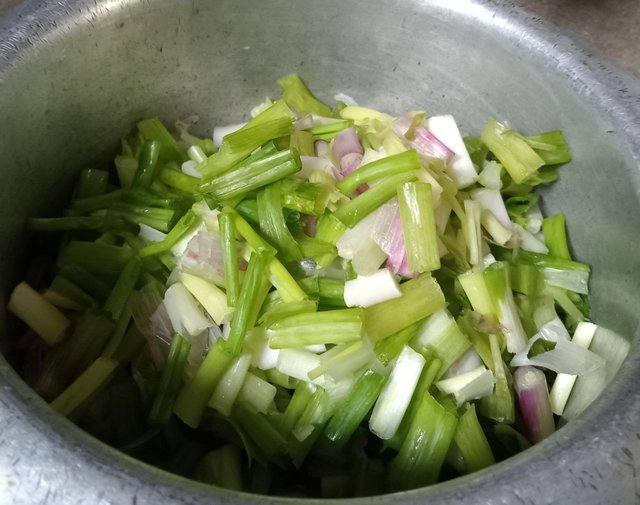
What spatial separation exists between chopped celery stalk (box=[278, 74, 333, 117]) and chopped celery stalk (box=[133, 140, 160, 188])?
0.77 feet

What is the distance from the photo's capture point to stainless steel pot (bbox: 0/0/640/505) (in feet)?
2.00

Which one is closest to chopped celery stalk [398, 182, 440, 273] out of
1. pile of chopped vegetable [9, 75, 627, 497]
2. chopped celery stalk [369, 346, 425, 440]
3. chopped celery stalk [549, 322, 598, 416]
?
pile of chopped vegetable [9, 75, 627, 497]

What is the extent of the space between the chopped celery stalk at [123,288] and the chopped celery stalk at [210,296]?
7cm

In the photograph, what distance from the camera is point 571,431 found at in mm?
591

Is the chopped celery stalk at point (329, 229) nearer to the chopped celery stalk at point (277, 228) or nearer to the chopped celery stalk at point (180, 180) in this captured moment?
the chopped celery stalk at point (277, 228)

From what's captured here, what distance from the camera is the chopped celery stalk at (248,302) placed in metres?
0.80

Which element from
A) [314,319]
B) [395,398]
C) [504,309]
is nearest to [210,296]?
[314,319]

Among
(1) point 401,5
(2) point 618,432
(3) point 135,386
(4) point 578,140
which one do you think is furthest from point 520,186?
(3) point 135,386

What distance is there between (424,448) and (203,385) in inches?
10.3

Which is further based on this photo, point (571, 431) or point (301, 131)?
point (301, 131)

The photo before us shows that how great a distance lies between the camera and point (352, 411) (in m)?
0.79

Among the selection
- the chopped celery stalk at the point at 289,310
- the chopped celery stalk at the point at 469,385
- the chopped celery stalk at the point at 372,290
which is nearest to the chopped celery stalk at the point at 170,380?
the chopped celery stalk at the point at 289,310

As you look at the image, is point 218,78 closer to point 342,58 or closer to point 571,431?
point 342,58

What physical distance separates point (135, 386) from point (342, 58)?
0.61 metres
